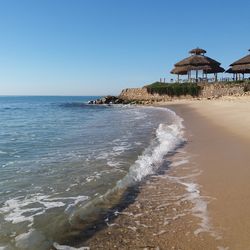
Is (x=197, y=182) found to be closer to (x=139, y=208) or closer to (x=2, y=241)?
(x=139, y=208)

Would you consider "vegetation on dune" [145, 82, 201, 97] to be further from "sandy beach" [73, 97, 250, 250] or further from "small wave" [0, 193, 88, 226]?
"small wave" [0, 193, 88, 226]

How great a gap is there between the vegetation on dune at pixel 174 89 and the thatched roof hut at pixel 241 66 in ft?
19.7

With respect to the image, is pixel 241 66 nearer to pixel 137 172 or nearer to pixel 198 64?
pixel 198 64

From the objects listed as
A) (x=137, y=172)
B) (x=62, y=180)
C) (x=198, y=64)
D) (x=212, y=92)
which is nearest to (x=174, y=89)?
(x=198, y=64)

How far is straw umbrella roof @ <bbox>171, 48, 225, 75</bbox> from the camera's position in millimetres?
56094

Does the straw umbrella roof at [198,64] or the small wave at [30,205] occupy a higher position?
the straw umbrella roof at [198,64]

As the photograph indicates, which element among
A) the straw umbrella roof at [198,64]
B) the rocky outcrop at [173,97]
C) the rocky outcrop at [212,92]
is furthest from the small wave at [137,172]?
the straw umbrella roof at [198,64]

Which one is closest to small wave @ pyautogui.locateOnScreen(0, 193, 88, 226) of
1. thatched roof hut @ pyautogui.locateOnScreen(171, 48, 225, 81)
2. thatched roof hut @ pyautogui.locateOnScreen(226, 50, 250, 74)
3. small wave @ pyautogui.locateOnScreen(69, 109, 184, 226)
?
small wave @ pyautogui.locateOnScreen(69, 109, 184, 226)

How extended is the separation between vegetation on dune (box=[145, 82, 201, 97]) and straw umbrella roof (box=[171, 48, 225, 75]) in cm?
240

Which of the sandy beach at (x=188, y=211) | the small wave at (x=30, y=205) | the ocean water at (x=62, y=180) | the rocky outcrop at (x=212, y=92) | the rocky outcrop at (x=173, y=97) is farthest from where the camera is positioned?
the rocky outcrop at (x=173, y=97)

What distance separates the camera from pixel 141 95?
70375 mm

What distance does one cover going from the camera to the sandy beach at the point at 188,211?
17.2 feet

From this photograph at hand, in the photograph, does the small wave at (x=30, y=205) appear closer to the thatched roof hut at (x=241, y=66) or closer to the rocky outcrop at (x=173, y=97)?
the rocky outcrop at (x=173, y=97)

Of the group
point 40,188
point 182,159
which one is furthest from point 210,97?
point 40,188
